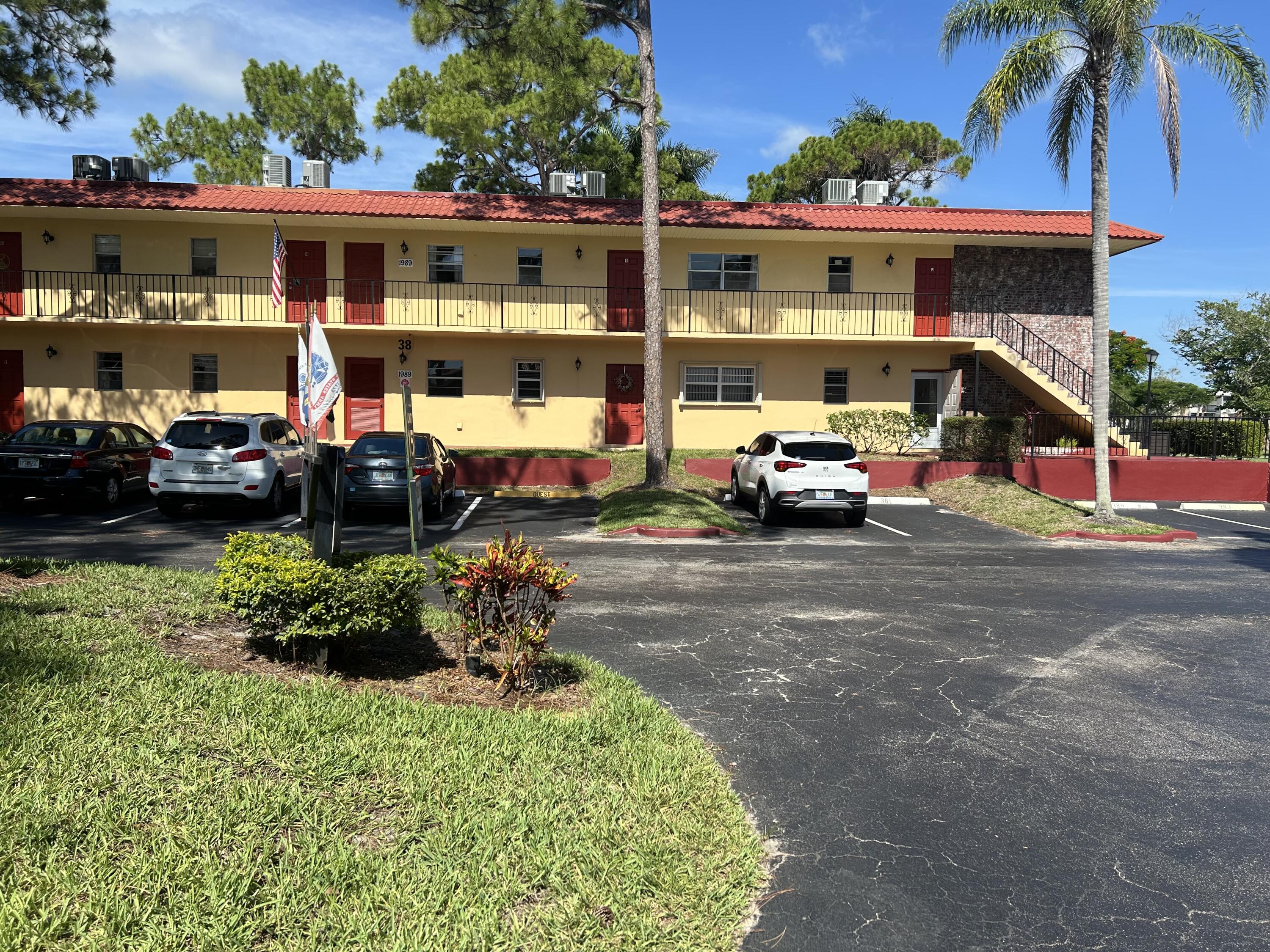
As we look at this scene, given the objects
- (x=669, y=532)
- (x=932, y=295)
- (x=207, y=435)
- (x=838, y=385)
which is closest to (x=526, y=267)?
(x=838, y=385)

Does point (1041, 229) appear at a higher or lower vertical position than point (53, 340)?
higher

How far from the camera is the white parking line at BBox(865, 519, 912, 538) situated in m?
15.4

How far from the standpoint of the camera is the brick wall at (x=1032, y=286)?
82.5 feet

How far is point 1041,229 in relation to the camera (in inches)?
942

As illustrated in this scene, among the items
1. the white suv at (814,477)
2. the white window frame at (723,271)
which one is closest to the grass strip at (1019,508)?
the white suv at (814,477)

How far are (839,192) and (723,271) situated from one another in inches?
231

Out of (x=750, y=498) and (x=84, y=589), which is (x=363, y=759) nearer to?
(x=84, y=589)

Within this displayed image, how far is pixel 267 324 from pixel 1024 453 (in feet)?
63.6

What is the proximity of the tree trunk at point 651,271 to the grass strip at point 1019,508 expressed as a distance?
661 centimetres

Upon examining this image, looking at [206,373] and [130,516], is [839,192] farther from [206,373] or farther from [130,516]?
[130,516]

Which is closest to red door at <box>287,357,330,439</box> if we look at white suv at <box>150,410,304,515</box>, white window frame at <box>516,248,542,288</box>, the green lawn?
white window frame at <box>516,248,542,288</box>

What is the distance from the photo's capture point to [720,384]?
82.6ft

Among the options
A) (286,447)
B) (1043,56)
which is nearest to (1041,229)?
(1043,56)

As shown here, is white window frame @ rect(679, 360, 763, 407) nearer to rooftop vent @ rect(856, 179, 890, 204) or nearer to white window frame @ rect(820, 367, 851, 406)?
white window frame @ rect(820, 367, 851, 406)
